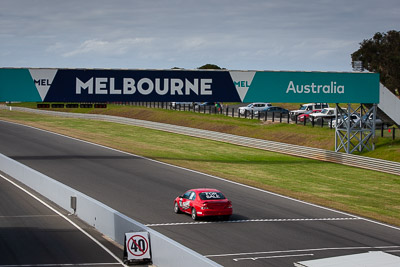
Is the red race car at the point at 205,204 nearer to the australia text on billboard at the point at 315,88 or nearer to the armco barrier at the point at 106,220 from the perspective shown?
the armco barrier at the point at 106,220

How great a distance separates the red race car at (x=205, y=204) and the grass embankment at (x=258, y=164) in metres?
6.93

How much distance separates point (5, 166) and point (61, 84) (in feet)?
22.4

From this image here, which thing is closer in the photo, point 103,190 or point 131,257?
point 131,257

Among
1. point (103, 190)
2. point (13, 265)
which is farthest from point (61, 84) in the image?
point (13, 265)

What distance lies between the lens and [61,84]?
39250 mm

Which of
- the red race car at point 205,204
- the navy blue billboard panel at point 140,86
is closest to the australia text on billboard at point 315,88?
the navy blue billboard panel at point 140,86

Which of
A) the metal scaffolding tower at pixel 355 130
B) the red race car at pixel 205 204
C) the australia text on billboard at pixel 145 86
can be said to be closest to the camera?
the red race car at pixel 205 204

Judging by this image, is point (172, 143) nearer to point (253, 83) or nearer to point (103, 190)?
point (253, 83)

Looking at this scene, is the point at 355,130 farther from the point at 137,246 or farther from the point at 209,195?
the point at 137,246

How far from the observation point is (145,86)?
40.5 m

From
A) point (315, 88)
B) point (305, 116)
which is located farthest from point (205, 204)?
point (305, 116)

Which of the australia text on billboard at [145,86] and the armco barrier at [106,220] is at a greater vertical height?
the australia text on billboard at [145,86]

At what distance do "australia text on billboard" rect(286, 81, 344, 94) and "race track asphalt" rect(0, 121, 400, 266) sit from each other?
9.70m

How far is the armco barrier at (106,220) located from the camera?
49.6ft
